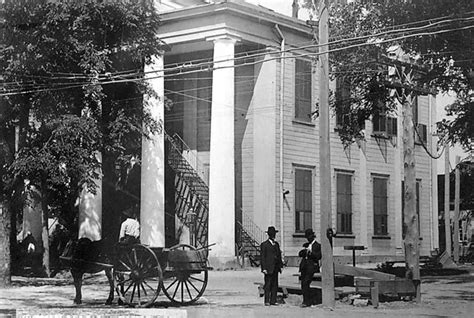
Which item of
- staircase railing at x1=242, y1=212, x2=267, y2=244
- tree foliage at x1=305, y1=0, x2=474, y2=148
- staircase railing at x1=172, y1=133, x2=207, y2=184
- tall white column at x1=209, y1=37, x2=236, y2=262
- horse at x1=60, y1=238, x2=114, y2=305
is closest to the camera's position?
horse at x1=60, y1=238, x2=114, y2=305

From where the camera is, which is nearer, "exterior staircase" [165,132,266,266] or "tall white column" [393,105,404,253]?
"exterior staircase" [165,132,266,266]

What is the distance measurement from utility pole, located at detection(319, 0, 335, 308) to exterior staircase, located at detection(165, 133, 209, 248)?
14.0 metres

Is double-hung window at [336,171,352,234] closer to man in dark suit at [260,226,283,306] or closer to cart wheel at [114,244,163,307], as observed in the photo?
man in dark suit at [260,226,283,306]

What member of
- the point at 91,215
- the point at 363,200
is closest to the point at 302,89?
the point at 363,200

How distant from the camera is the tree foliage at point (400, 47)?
18875mm

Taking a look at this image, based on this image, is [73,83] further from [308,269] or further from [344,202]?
[344,202]

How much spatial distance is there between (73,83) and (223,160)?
23.5 feet

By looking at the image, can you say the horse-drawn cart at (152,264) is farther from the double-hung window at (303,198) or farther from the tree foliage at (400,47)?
the double-hung window at (303,198)

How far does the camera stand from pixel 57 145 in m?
20.5

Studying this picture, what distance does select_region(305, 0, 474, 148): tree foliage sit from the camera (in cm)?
1888

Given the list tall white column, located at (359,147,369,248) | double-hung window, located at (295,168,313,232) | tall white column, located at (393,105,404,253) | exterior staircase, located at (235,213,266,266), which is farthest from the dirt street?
tall white column, located at (393,105,404,253)

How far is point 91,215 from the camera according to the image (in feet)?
92.9

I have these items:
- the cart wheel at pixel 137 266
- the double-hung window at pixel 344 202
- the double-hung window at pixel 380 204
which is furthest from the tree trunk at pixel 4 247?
the double-hung window at pixel 380 204

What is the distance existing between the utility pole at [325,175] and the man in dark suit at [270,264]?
40.3 inches
